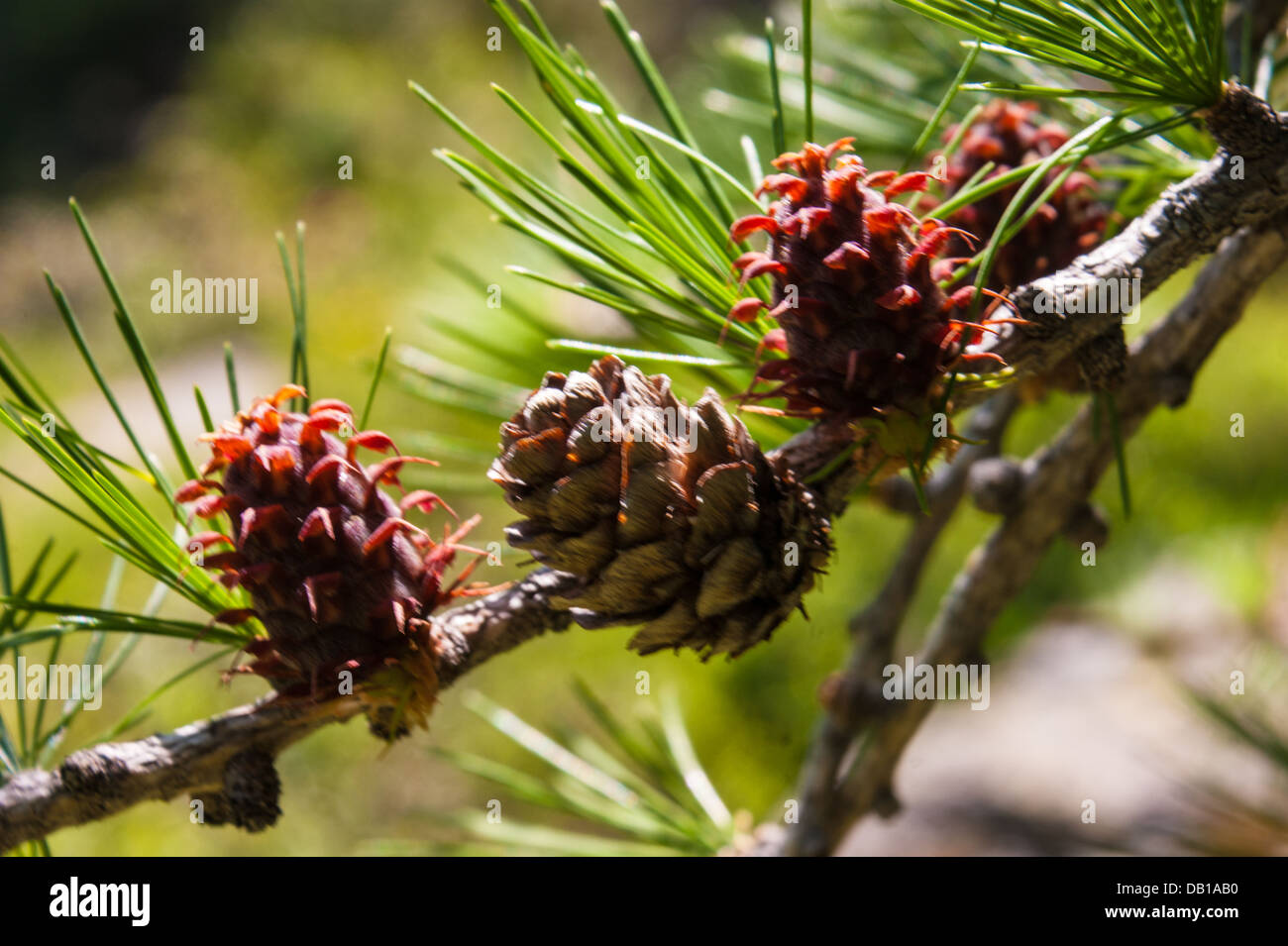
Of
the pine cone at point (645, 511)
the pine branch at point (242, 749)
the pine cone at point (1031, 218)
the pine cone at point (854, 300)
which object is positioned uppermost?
the pine cone at point (1031, 218)

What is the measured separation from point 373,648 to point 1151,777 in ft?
3.18

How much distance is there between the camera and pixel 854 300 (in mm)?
252

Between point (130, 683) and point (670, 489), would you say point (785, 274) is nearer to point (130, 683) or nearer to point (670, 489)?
point (670, 489)

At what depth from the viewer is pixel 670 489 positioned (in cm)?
24

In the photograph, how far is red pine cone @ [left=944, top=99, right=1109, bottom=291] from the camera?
34 cm

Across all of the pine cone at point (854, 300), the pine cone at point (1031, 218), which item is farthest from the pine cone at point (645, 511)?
the pine cone at point (1031, 218)

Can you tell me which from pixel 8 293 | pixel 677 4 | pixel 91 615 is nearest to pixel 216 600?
pixel 91 615

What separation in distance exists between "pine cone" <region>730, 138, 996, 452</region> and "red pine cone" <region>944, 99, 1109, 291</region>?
84 millimetres

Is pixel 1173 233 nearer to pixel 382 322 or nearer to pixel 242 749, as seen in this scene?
pixel 242 749

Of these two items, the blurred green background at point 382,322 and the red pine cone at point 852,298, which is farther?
the blurred green background at point 382,322

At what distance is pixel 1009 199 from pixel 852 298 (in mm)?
142

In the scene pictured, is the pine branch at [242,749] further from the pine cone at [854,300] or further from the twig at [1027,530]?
the twig at [1027,530]

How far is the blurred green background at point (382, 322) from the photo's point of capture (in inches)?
41.0

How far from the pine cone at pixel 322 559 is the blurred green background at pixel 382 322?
0.03 m
